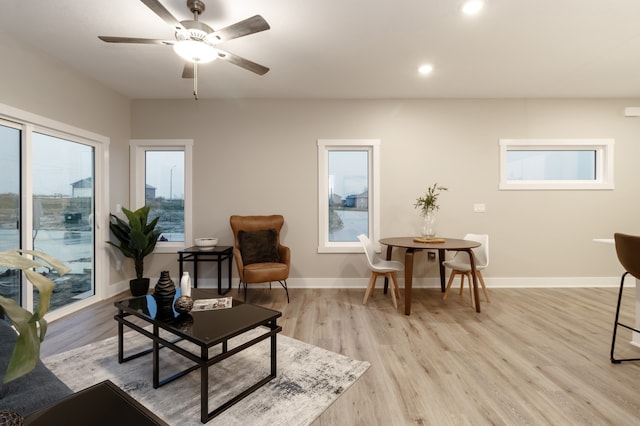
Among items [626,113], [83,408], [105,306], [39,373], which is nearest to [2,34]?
[105,306]

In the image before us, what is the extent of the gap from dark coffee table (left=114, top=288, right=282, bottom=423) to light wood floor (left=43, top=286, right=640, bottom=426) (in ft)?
1.87

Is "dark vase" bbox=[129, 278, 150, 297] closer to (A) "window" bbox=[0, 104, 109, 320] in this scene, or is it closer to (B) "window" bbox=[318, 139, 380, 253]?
(A) "window" bbox=[0, 104, 109, 320]

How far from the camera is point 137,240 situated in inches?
141

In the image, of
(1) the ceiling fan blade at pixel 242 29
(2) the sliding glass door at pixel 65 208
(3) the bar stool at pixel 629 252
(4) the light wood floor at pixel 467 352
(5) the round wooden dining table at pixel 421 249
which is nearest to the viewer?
(4) the light wood floor at pixel 467 352

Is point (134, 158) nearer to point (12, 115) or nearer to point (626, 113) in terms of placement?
point (12, 115)

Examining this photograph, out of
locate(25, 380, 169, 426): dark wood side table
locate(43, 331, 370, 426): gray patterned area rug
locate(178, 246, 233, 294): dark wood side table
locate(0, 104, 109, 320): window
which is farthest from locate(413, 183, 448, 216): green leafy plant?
locate(0, 104, 109, 320): window

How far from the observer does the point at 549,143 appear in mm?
4148

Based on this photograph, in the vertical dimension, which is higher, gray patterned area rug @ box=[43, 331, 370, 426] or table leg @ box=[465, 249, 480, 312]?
→ table leg @ box=[465, 249, 480, 312]

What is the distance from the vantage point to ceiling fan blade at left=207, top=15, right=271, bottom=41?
1.86 meters

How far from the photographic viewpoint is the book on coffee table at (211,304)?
2.04 m

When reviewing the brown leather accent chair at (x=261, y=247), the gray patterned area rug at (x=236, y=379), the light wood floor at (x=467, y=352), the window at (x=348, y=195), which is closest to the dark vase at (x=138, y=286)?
the light wood floor at (x=467, y=352)

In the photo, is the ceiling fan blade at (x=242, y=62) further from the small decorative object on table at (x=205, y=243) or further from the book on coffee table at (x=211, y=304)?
the small decorative object on table at (x=205, y=243)

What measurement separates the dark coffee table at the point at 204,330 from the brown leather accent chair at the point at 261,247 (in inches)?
51.3

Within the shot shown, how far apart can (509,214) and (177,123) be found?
16.0 feet
